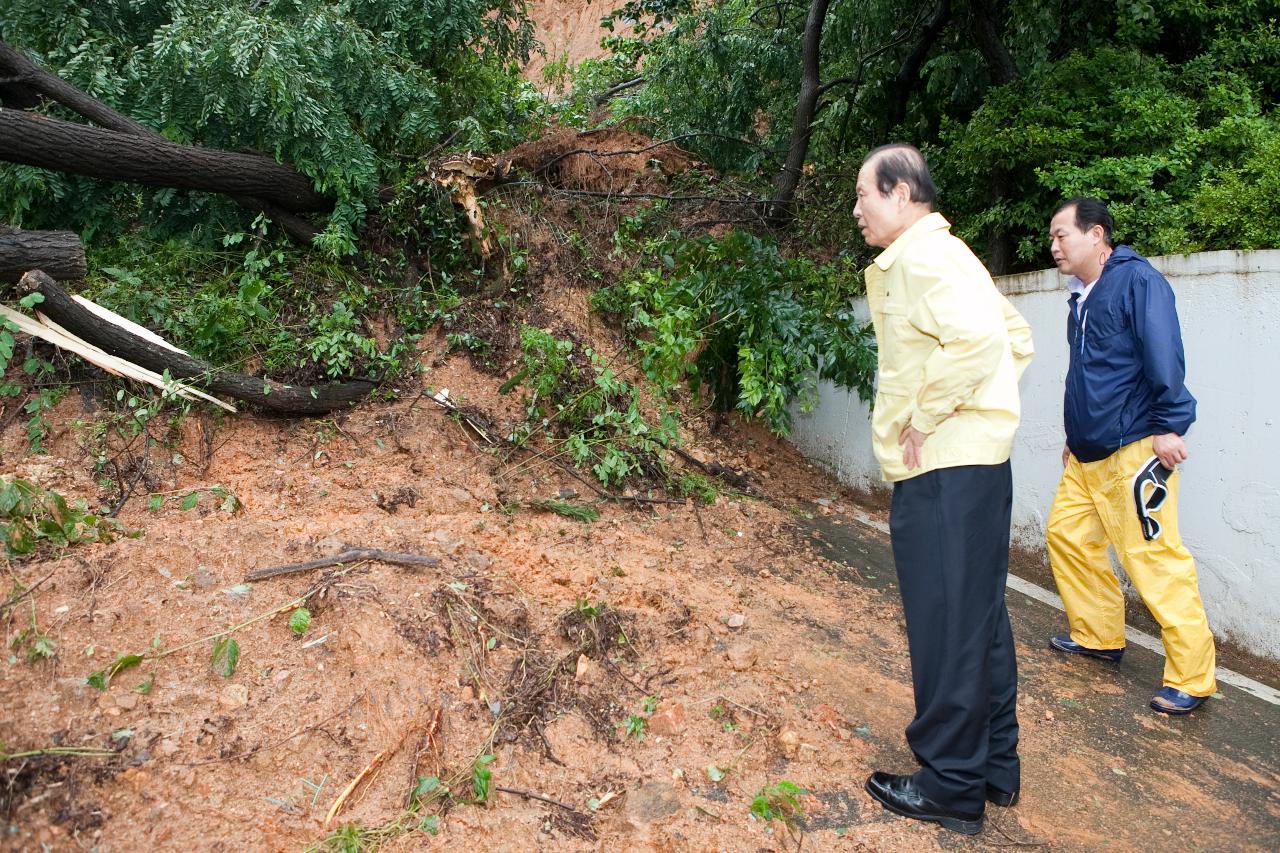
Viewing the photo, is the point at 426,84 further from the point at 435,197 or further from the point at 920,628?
the point at 920,628

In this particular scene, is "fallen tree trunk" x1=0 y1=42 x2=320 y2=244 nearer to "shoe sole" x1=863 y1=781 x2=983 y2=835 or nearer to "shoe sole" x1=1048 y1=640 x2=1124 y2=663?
"shoe sole" x1=863 y1=781 x2=983 y2=835

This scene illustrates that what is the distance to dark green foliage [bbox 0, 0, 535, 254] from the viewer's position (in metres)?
5.54

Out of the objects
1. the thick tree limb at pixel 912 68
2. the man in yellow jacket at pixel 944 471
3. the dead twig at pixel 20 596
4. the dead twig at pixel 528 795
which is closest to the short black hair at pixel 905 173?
the man in yellow jacket at pixel 944 471

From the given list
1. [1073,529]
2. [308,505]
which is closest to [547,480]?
[308,505]

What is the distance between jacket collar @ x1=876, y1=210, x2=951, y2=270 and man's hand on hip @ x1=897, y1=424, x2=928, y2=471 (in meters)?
0.50

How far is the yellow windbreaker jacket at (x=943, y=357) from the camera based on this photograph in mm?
2545

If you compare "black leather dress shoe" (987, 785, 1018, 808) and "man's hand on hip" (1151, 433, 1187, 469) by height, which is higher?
"man's hand on hip" (1151, 433, 1187, 469)

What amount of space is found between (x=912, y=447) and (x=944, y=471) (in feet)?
0.37

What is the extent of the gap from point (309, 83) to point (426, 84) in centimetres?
124

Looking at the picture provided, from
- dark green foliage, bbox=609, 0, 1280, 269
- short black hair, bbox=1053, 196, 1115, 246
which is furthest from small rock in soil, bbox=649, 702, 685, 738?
dark green foliage, bbox=609, 0, 1280, 269

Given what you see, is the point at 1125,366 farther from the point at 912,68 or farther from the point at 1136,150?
the point at 912,68

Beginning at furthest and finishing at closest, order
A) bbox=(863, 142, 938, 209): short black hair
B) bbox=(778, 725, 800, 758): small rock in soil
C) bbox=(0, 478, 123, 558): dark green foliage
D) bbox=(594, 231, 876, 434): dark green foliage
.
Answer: bbox=(594, 231, 876, 434): dark green foliage
bbox=(0, 478, 123, 558): dark green foliage
bbox=(778, 725, 800, 758): small rock in soil
bbox=(863, 142, 938, 209): short black hair

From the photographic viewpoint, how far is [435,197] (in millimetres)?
6211

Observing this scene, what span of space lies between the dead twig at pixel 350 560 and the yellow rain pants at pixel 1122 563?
2.74 m
